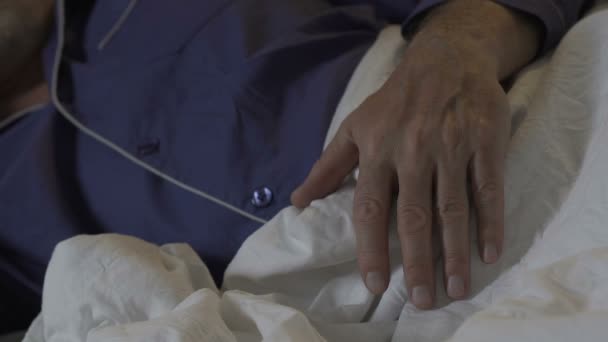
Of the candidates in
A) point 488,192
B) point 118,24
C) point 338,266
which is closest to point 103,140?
point 118,24

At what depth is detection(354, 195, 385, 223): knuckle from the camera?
22.9 inches

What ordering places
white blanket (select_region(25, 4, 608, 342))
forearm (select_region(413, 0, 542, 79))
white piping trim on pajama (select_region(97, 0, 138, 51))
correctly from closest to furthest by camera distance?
white blanket (select_region(25, 4, 608, 342)), forearm (select_region(413, 0, 542, 79)), white piping trim on pajama (select_region(97, 0, 138, 51))

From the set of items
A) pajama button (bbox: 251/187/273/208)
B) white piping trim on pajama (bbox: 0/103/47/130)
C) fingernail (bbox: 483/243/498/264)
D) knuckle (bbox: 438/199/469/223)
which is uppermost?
knuckle (bbox: 438/199/469/223)

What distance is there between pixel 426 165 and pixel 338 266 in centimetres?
12

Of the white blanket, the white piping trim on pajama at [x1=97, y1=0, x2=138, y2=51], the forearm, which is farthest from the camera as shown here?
the white piping trim on pajama at [x1=97, y1=0, x2=138, y2=51]

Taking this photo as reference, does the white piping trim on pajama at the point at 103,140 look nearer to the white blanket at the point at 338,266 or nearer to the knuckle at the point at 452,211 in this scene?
the white blanket at the point at 338,266

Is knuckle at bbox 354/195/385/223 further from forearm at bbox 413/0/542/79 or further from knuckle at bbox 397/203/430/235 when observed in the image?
forearm at bbox 413/0/542/79

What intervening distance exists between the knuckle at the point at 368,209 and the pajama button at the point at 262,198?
156mm

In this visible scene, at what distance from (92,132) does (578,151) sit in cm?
59

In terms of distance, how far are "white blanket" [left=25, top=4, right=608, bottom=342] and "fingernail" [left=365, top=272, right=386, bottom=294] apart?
0.01m

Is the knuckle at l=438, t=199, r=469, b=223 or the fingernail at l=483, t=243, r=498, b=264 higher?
the knuckle at l=438, t=199, r=469, b=223

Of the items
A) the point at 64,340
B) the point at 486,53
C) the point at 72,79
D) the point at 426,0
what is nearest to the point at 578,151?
the point at 486,53

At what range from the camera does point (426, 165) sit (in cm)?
59

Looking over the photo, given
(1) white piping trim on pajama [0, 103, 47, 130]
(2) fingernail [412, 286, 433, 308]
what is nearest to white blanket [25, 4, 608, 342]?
(2) fingernail [412, 286, 433, 308]
